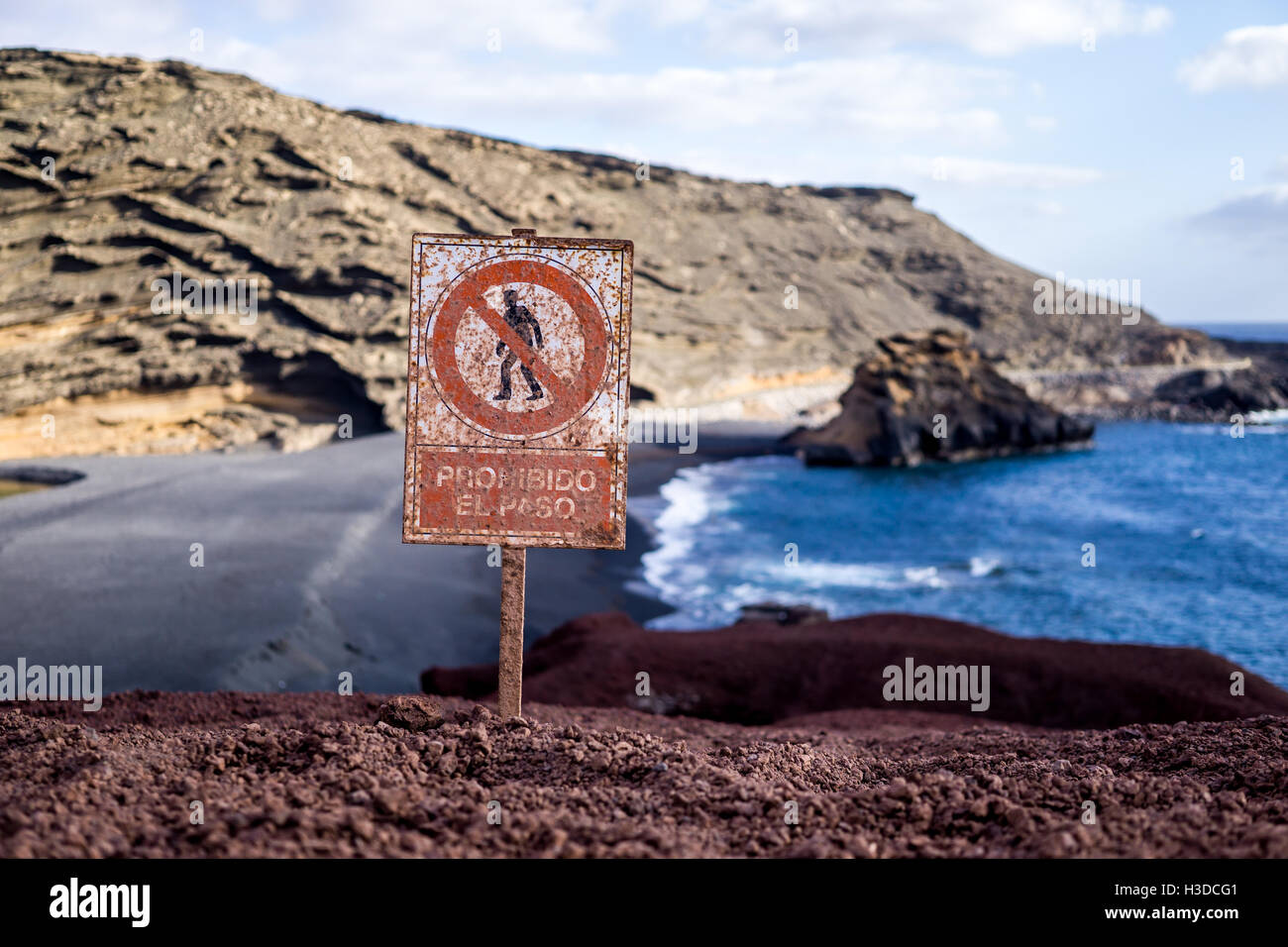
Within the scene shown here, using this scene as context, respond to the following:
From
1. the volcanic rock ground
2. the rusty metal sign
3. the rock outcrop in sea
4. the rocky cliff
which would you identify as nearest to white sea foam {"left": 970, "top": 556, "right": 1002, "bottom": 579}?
the rock outcrop in sea

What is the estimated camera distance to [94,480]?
66.0 ft

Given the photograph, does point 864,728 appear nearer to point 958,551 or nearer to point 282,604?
point 282,604

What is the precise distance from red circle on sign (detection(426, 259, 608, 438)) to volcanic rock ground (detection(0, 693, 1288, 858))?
4.45ft

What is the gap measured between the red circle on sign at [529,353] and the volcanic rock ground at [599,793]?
1.36m

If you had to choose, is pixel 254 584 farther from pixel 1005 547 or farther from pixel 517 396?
pixel 1005 547

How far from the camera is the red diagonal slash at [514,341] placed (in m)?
3.92

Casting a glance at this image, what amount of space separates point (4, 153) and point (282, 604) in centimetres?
2526

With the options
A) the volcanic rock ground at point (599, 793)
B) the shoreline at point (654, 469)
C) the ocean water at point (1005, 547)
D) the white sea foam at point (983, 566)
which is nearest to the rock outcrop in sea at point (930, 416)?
the ocean water at point (1005, 547)

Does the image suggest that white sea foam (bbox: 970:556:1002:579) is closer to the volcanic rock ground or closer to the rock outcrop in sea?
the rock outcrop in sea

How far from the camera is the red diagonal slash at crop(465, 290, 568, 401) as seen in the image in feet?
12.8

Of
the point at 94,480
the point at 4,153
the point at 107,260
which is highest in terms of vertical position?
the point at 4,153

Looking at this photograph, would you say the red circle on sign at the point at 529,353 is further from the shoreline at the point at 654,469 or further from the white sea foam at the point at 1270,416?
the white sea foam at the point at 1270,416
